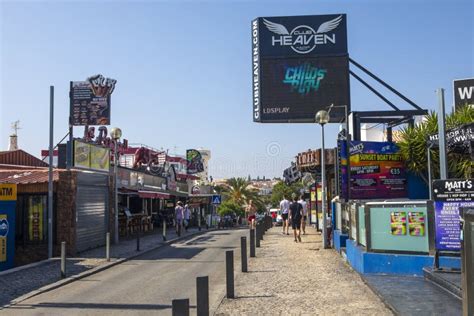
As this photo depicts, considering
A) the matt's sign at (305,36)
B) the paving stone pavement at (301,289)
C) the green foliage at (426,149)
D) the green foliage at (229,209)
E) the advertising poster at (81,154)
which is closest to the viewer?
the paving stone pavement at (301,289)

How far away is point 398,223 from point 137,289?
5.32 metres

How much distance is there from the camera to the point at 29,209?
1717cm

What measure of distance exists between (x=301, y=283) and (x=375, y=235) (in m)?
1.79

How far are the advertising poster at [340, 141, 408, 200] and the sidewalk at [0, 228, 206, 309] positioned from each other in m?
9.02

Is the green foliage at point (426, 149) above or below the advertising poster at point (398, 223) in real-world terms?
above

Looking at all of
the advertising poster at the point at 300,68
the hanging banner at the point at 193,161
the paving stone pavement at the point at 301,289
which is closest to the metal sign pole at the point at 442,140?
the paving stone pavement at the point at 301,289

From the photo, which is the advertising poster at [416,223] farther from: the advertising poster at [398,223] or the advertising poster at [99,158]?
the advertising poster at [99,158]

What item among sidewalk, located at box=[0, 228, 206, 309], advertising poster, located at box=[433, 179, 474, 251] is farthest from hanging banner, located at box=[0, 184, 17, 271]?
advertising poster, located at box=[433, 179, 474, 251]

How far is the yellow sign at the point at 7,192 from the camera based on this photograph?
1300cm

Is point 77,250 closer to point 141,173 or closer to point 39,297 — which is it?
point 39,297

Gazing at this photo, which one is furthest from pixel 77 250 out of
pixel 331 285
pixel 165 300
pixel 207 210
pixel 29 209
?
pixel 207 210

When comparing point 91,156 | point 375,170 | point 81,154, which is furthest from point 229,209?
point 81,154

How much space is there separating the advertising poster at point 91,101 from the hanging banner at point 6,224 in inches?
445

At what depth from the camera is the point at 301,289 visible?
31.5 ft
